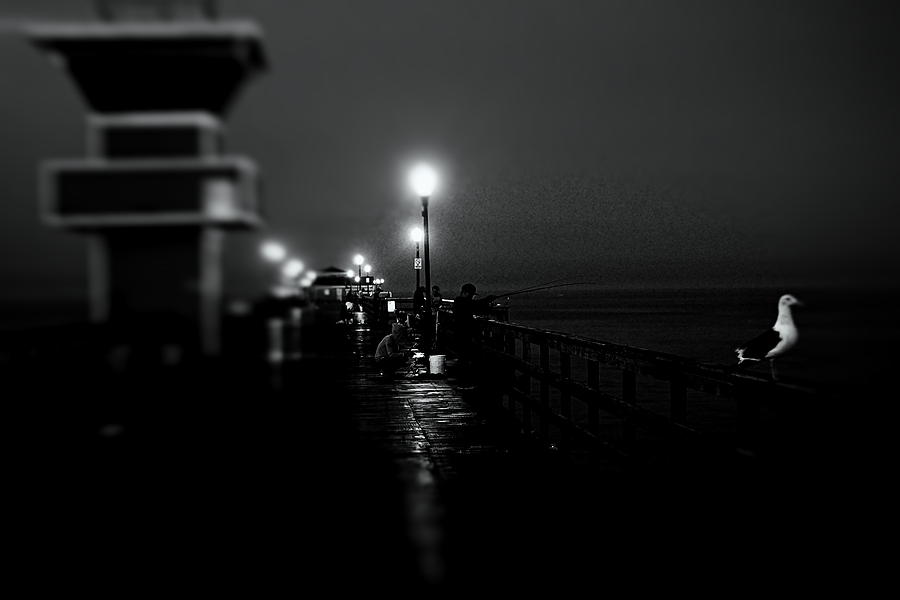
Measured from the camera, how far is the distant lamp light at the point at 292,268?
3.26 meters

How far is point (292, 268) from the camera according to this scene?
3412 millimetres

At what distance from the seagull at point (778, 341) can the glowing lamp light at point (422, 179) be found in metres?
6.69

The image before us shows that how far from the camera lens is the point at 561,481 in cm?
601

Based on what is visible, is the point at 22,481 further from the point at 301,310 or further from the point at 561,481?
the point at 561,481

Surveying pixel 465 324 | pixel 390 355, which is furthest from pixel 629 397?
pixel 390 355

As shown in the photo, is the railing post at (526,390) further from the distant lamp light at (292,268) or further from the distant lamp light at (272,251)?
the distant lamp light at (272,251)

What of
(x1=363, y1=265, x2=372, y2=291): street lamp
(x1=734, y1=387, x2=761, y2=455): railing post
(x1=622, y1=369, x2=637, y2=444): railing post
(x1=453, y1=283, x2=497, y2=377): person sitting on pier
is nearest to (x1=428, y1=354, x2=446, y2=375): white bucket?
(x1=453, y1=283, x2=497, y2=377): person sitting on pier

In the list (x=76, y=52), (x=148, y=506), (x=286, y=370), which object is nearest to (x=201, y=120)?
(x=76, y=52)

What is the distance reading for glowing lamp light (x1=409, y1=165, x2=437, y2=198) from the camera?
13.9 metres

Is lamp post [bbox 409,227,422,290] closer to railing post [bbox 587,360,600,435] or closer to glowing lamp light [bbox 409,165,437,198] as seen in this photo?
glowing lamp light [bbox 409,165,437,198]

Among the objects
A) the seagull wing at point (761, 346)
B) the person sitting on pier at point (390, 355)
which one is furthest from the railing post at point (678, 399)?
the seagull wing at point (761, 346)

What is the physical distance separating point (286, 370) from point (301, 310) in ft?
1.97

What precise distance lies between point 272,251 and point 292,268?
35 cm

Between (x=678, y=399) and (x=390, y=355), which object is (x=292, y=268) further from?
(x=390, y=355)
